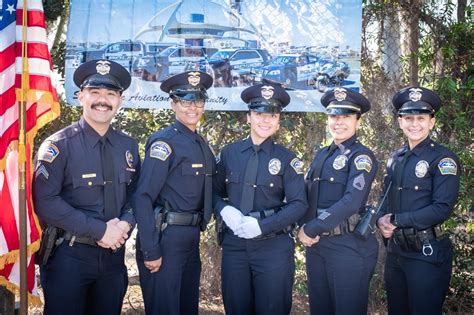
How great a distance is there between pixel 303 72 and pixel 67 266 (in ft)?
9.30

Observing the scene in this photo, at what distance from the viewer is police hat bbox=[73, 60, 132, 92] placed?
3.90 meters

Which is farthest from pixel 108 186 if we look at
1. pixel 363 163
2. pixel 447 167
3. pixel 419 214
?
pixel 447 167

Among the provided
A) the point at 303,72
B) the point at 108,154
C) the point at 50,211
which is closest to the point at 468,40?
the point at 303,72

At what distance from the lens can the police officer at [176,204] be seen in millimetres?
3975

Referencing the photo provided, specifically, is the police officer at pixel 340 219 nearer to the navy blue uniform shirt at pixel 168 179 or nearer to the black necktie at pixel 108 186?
the navy blue uniform shirt at pixel 168 179

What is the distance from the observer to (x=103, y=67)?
4.01m

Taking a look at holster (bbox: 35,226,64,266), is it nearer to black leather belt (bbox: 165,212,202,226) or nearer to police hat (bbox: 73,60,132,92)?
black leather belt (bbox: 165,212,202,226)

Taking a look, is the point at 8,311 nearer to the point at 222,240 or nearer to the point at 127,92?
the point at 222,240

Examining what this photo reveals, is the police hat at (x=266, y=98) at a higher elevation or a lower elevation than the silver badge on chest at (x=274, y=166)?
higher

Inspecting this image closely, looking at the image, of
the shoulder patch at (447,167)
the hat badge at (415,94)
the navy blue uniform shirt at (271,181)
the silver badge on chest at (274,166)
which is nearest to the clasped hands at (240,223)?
the navy blue uniform shirt at (271,181)

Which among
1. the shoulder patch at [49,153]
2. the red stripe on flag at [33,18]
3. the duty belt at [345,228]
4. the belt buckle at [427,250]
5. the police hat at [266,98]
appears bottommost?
the belt buckle at [427,250]

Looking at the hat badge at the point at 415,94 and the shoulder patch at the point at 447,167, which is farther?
the hat badge at the point at 415,94

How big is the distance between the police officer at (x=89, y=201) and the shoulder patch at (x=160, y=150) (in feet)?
0.56

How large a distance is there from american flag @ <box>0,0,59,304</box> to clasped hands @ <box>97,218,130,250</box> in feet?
2.11
